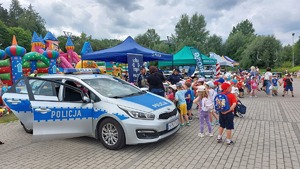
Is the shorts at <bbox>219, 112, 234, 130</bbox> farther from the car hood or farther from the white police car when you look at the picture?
the car hood

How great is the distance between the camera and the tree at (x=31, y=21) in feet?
264

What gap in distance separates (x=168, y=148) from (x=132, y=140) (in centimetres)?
85

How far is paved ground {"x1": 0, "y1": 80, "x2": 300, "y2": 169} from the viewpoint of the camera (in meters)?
4.36

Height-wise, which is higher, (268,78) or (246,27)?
(246,27)

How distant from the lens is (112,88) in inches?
229

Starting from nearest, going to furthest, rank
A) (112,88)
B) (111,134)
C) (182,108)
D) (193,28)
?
(111,134) → (112,88) → (182,108) → (193,28)

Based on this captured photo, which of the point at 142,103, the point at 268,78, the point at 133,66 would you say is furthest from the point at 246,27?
the point at 142,103

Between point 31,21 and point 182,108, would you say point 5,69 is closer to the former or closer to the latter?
point 182,108

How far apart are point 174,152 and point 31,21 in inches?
3543

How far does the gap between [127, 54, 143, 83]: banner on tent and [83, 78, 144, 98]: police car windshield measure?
11.4 feet

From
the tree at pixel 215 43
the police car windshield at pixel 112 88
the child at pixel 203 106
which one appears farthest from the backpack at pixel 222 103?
the tree at pixel 215 43

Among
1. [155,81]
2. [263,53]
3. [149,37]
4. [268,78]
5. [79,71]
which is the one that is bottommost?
[268,78]

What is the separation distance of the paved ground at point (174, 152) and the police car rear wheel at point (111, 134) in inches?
6.0

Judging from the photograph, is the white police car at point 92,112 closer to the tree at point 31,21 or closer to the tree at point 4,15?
the tree at point 31,21
